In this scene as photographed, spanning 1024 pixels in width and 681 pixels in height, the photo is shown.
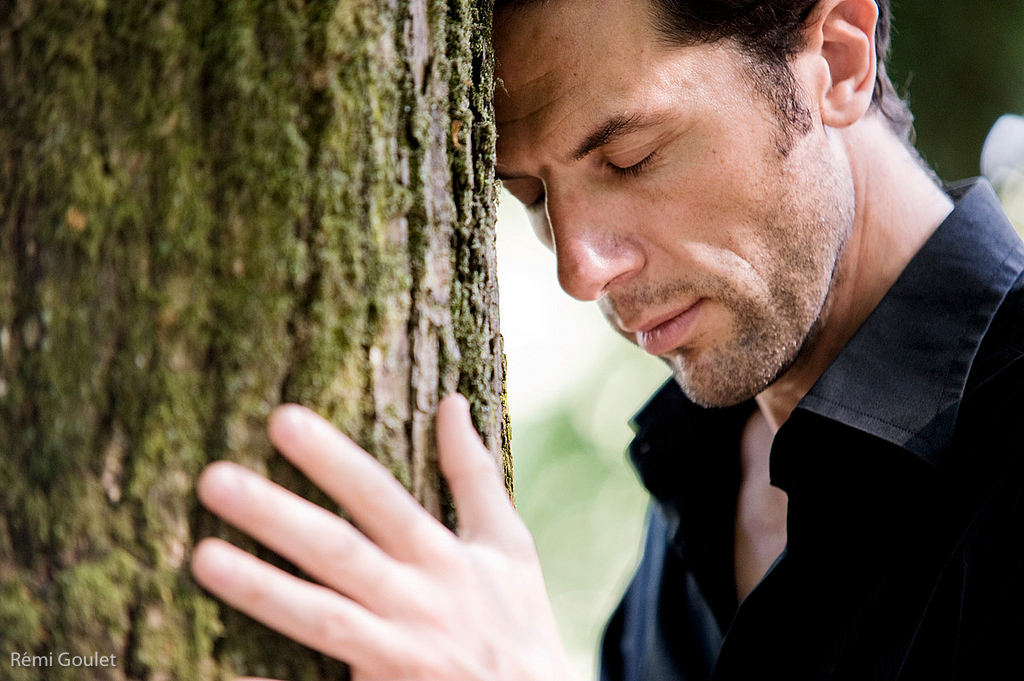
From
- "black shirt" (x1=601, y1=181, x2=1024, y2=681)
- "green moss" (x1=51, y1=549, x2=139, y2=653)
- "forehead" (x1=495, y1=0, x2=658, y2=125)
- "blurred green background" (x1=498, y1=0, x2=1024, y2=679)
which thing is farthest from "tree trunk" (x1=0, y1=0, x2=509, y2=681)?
"blurred green background" (x1=498, y1=0, x2=1024, y2=679)

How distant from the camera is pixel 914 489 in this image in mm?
1511

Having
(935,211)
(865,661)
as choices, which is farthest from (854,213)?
(865,661)

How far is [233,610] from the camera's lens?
2.68ft

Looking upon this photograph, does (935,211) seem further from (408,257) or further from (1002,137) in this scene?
(1002,137)

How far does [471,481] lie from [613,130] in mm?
859

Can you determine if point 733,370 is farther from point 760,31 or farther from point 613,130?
point 760,31

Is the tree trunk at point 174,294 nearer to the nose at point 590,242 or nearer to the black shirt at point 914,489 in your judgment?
the nose at point 590,242

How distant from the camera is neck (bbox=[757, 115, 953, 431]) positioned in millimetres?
1790

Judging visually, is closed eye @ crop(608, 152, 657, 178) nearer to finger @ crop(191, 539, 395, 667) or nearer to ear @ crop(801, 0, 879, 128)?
ear @ crop(801, 0, 879, 128)

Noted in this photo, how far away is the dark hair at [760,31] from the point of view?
1.56 m

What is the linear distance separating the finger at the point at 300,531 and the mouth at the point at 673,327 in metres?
1.03

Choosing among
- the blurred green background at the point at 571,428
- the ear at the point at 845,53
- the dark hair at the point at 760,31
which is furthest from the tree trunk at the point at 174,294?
the blurred green background at the point at 571,428

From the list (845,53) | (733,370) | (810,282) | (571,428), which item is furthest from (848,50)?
(571,428)

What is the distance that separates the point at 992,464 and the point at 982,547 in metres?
0.16
